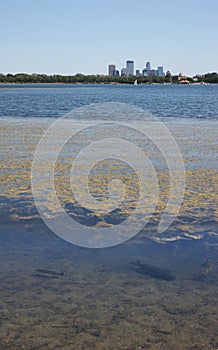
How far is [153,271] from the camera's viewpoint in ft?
16.8

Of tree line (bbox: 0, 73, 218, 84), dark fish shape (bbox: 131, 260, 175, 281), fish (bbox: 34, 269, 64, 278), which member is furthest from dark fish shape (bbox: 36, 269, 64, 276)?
tree line (bbox: 0, 73, 218, 84)

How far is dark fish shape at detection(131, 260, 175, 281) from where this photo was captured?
500 cm

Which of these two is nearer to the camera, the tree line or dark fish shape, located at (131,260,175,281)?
dark fish shape, located at (131,260,175,281)

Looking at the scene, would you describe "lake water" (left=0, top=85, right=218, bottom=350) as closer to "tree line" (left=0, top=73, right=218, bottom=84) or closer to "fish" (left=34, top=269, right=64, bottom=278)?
"fish" (left=34, top=269, right=64, bottom=278)

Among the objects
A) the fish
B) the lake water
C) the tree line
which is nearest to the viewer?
the lake water

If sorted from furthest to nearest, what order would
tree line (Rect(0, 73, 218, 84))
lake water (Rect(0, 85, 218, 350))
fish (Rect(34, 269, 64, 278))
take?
tree line (Rect(0, 73, 218, 84)), fish (Rect(34, 269, 64, 278)), lake water (Rect(0, 85, 218, 350))

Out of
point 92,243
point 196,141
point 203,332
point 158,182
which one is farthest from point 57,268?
point 196,141

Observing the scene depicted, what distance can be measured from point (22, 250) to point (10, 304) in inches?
51.9

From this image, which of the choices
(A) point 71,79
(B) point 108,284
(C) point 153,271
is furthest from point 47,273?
(A) point 71,79

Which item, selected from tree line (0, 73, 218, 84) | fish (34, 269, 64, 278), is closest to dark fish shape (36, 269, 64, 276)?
fish (34, 269, 64, 278)

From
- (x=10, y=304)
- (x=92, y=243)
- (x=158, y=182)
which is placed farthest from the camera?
(x=158, y=182)

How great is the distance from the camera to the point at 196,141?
610 inches

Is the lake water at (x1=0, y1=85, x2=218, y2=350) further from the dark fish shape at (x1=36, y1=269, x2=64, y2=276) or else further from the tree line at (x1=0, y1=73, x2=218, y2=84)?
the tree line at (x1=0, y1=73, x2=218, y2=84)

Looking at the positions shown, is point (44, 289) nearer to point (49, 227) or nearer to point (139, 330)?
point (139, 330)
